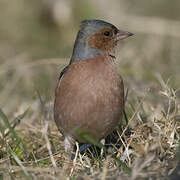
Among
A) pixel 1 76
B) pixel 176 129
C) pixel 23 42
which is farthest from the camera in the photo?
pixel 23 42

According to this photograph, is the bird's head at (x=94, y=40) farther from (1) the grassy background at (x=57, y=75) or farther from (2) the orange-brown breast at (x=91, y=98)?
(1) the grassy background at (x=57, y=75)

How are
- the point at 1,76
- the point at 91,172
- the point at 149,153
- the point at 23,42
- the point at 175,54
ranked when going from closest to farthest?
1. the point at 149,153
2. the point at 91,172
3. the point at 1,76
4. the point at 175,54
5. the point at 23,42

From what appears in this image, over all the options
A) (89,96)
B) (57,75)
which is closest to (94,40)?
(89,96)

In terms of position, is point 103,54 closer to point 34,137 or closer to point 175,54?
point 34,137

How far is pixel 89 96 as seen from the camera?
406 centimetres

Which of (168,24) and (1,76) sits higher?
(168,24)

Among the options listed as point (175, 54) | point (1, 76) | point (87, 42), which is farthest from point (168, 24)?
point (87, 42)

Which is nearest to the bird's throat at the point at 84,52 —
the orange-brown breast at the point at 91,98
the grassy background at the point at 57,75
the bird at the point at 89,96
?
the bird at the point at 89,96

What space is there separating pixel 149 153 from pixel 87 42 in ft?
5.58

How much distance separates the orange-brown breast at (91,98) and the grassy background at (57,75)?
10.0 inches

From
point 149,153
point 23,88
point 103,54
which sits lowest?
point 23,88

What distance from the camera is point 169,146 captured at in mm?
3889

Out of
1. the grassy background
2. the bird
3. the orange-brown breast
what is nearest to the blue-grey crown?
the bird

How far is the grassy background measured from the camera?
12.0 feet
